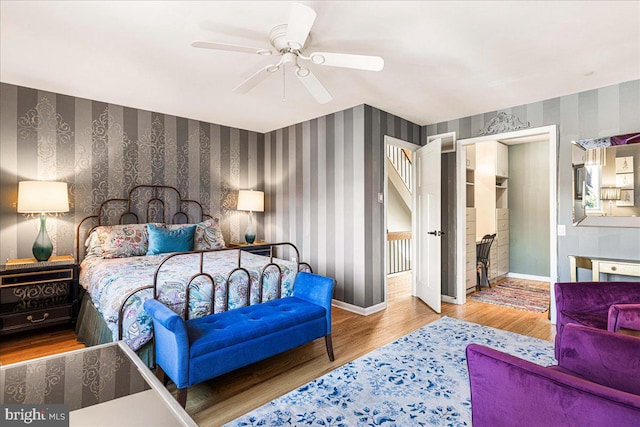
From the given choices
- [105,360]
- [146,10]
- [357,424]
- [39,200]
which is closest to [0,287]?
[39,200]

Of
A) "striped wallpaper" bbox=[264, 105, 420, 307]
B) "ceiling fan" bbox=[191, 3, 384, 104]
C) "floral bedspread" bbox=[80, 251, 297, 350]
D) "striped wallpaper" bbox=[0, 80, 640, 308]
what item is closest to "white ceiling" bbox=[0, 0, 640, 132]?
"ceiling fan" bbox=[191, 3, 384, 104]

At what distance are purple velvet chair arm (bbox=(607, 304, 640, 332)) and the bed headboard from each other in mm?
4618

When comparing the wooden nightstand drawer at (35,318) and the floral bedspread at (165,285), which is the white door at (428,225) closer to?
the floral bedspread at (165,285)

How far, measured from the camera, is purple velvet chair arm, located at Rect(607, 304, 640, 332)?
6.06 feet

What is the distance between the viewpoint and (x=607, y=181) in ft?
10.9

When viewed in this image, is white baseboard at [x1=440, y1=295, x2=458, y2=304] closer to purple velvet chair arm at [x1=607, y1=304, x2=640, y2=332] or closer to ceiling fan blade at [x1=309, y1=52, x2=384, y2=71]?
purple velvet chair arm at [x1=607, y1=304, x2=640, y2=332]

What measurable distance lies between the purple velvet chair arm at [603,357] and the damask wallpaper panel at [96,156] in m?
4.55

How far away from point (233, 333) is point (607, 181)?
155 inches

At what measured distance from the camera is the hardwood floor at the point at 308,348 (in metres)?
2.12

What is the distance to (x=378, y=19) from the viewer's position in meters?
2.17

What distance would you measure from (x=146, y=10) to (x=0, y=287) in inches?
115

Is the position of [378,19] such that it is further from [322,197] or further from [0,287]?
[0,287]

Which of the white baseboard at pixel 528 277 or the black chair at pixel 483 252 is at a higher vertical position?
the black chair at pixel 483 252

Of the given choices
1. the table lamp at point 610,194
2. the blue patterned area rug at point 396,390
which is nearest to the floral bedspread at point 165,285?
the blue patterned area rug at point 396,390
